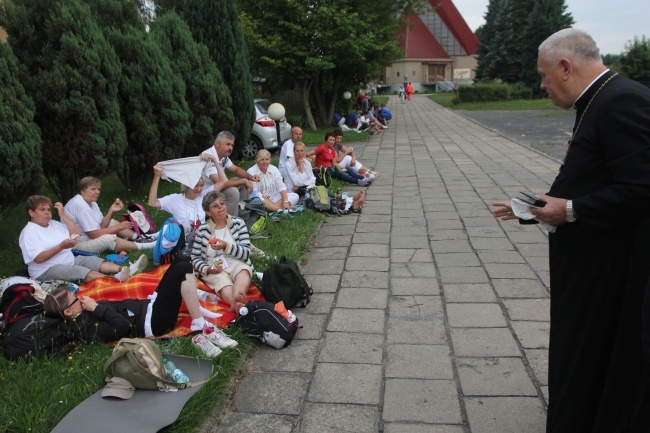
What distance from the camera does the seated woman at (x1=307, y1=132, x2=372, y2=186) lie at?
419 inches

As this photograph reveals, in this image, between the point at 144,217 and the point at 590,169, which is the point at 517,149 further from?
the point at 590,169

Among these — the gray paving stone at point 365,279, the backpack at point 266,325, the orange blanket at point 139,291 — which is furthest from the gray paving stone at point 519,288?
the orange blanket at point 139,291

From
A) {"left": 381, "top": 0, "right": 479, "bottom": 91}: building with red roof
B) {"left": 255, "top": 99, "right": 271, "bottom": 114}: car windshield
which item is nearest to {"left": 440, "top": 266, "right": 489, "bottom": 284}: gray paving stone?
{"left": 255, "top": 99, "right": 271, "bottom": 114}: car windshield

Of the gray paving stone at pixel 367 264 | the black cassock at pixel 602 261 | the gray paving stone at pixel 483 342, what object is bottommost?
the gray paving stone at pixel 367 264

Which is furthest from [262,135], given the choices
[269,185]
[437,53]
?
[437,53]

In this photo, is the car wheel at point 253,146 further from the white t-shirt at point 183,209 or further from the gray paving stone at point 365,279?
the gray paving stone at point 365,279

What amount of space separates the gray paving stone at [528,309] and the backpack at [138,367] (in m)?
2.66

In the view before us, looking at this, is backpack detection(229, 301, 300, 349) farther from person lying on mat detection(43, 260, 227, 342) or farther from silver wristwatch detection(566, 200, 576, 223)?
silver wristwatch detection(566, 200, 576, 223)

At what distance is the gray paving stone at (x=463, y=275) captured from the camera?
208 inches

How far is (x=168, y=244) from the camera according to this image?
5.84 m

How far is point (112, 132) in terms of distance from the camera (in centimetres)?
A: 774

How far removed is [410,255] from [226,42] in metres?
8.32

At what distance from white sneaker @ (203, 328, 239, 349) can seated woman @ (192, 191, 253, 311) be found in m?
0.53

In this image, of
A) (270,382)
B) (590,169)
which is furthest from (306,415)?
(590,169)
